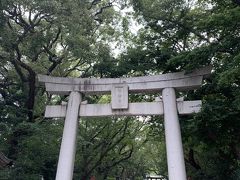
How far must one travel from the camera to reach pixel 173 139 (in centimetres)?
889

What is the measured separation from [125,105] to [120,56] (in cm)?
298

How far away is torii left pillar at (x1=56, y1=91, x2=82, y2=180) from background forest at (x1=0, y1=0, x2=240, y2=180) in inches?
65.6

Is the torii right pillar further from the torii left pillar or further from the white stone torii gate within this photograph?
the torii left pillar

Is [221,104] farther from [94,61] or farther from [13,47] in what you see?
[13,47]

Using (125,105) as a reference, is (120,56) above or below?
above

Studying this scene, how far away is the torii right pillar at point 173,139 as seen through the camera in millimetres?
8562

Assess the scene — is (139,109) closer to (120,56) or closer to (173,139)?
(173,139)

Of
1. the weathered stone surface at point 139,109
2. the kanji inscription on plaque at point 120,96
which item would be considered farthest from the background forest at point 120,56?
the kanji inscription on plaque at point 120,96

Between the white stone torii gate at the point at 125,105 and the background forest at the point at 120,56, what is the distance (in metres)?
0.53

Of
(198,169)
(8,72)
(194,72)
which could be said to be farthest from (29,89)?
(198,169)

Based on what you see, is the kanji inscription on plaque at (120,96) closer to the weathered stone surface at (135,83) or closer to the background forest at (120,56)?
the weathered stone surface at (135,83)

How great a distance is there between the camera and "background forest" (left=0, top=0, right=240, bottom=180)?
9.04m

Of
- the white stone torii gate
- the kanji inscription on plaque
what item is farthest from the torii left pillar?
the kanji inscription on plaque

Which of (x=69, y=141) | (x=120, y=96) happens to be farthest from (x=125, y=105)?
(x=69, y=141)
